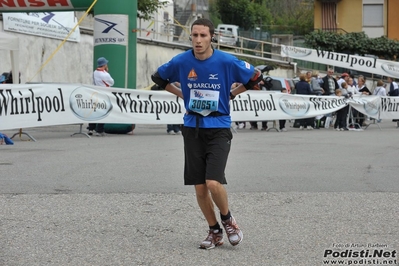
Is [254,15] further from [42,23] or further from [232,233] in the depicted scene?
[232,233]

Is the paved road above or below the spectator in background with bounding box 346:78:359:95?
below

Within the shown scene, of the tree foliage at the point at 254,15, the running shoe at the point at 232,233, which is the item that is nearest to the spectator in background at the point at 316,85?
the running shoe at the point at 232,233

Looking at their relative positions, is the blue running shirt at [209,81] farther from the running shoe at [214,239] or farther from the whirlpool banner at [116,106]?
the whirlpool banner at [116,106]

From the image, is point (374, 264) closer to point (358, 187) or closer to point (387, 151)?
point (358, 187)

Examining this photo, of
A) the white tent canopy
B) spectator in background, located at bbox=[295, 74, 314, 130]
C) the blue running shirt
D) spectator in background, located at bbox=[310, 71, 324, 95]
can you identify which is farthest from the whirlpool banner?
the blue running shirt

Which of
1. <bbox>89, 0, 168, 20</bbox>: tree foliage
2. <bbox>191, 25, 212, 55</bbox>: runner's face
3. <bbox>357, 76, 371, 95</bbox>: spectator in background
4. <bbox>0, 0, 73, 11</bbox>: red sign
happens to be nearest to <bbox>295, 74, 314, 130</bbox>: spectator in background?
<bbox>357, 76, 371, 95</bbox>: spectator in background

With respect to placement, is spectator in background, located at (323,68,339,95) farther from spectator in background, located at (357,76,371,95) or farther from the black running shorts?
the black running shorts

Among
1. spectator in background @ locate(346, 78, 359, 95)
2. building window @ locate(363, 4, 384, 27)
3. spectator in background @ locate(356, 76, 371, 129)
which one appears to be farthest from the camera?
building window @ locate(363, 4, 384, 27)

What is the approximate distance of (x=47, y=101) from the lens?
56.7 ft

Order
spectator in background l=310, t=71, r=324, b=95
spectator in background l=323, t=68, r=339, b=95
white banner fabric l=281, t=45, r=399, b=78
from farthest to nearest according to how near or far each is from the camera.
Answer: white banner fabric l=281, t=45, r=399, b=78
spectator in background l=323, t=68, r=339, b=95
spectator in background l=310, t=71, r=324, b=95

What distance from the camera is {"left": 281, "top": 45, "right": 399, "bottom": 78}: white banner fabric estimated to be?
3400 centimetres

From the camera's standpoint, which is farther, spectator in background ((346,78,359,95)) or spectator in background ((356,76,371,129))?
spectator in background ((346,78,359,95))

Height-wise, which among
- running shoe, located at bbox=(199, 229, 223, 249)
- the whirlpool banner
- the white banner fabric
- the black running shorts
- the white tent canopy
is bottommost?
running shoe, located at bbox=(199, 229, 223, 249)

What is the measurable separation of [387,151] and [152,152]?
447cm
